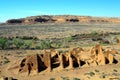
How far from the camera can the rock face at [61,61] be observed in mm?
24234

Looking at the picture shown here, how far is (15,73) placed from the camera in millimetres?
24297

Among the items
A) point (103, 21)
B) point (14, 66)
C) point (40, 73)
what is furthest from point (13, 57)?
point (103, 21)

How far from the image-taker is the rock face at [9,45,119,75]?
2423cm

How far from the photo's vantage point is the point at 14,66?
1007 inches

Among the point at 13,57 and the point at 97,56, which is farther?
the point at 13,57

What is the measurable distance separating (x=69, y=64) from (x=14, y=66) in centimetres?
469

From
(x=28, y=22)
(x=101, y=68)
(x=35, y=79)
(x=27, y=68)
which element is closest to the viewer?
(x=35, y=79)

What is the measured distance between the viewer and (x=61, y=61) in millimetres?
25672

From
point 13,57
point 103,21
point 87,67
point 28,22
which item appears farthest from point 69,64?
point 103,21

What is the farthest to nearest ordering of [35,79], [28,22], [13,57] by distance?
[28,22] → [13,57] → [35,79]

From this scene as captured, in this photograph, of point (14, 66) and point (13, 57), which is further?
point (13, 57)

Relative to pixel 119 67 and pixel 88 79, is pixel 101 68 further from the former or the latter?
pixel 88 79

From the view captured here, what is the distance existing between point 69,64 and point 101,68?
2.77 metres

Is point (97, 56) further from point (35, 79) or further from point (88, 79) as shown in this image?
point (35, 79)
